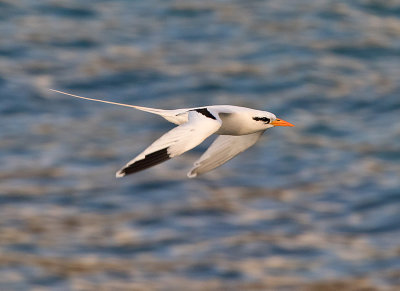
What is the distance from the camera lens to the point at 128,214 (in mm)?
18875

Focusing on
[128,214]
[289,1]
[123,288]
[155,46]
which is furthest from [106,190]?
[289,1]

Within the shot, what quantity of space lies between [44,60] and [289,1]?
702cm

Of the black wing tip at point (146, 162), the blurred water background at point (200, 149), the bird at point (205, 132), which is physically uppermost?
the blurred water background at point (200, 149)

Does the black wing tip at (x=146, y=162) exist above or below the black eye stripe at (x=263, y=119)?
below

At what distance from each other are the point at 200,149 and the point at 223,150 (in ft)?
30.9

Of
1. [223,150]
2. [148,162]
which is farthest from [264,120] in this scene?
[148,162]

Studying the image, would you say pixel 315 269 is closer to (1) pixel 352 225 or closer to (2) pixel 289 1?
(1) pixel 352 225

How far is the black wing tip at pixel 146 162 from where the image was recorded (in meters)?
8.56

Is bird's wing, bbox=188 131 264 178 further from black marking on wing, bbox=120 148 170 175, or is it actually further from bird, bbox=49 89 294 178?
black marking on wing, bbox=120 148 170 175

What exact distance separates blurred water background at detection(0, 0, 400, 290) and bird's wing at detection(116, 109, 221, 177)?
7.81m

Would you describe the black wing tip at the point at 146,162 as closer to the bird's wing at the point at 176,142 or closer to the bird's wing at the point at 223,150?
the bird's wing at the point at 176,142

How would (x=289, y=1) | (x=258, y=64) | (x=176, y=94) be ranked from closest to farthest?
(x=176, y=94), (x=258, y=64), (x=289, y=1)

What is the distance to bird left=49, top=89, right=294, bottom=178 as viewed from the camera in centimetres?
880

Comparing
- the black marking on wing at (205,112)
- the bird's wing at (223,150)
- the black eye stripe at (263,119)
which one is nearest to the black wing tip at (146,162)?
the black marking on wing at (205,112)
